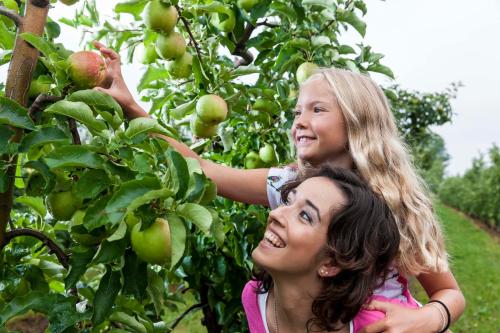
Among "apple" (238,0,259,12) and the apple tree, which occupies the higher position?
"apple" (238,0,259,12)

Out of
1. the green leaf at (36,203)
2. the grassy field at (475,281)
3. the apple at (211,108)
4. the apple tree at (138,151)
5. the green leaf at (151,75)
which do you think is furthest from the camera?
the grassy field at (475,281)

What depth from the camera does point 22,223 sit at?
151 cm

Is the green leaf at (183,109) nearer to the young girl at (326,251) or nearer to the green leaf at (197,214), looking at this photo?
the young girl at (326,251)

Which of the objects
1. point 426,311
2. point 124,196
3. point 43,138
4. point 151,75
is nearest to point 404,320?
point 426,311

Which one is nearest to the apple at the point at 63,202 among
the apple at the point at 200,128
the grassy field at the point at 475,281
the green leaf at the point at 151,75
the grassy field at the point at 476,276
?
the apple at the point at 200,128

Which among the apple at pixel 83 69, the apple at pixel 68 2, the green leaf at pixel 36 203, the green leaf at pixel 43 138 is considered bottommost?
the green leaf at pixel 36 203

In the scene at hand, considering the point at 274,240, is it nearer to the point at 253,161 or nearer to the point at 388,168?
the point at 388,168

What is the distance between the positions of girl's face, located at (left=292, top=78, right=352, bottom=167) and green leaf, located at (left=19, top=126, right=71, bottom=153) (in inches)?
23.6

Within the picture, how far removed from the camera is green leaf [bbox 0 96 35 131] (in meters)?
0.92

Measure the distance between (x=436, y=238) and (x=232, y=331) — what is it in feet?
2.90

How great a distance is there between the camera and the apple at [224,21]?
1.65 meters

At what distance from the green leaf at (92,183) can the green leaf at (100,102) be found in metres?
0.10

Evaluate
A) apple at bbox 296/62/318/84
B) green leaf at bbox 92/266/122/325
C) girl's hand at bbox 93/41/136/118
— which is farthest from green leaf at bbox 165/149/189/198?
apple at bbox 296/62/318/84

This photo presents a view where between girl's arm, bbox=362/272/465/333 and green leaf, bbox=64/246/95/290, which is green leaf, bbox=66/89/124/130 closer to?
green leaf, bbox=64/246/95/290
